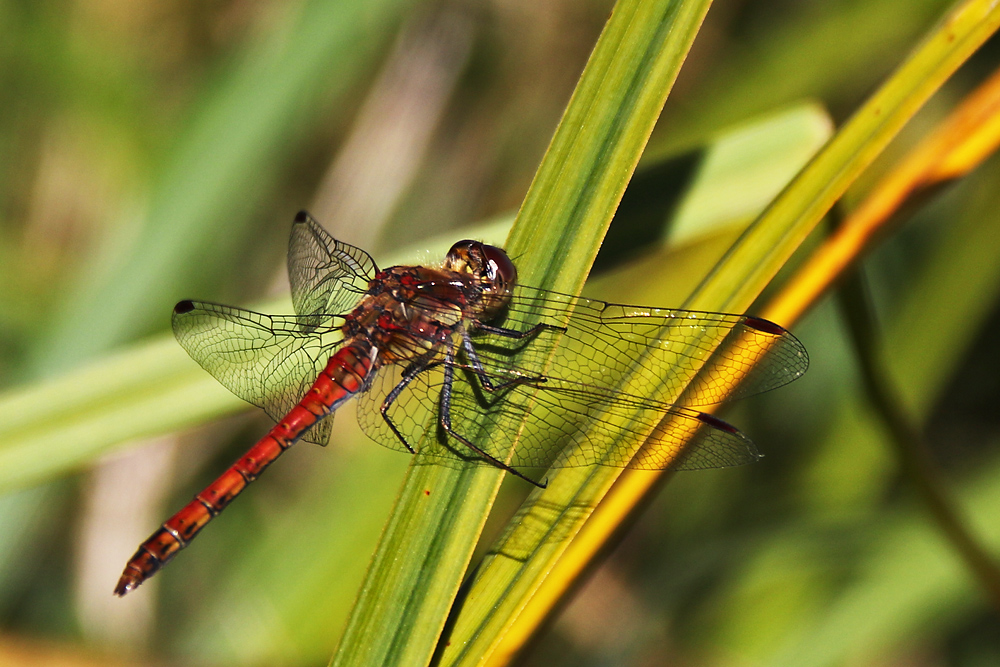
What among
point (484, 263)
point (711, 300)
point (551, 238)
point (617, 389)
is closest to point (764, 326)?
point (711, 300)

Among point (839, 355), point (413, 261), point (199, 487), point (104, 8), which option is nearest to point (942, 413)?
point (839, 355)

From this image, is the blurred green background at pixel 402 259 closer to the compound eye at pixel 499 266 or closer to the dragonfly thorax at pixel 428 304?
the dragonfly thorax at pixel 428 304

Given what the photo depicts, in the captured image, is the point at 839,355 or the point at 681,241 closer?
the point at 681,241

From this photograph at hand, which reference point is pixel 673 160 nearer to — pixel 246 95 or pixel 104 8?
pixel 246 95

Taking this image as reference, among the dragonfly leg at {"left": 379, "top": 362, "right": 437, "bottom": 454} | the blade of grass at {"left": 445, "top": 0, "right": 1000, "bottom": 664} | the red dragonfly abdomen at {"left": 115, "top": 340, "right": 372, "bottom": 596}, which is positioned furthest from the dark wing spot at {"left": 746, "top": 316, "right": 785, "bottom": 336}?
the red dragonfly abdomen at {"left": 115, "top": 340, "right": 372, "bottom": 596}

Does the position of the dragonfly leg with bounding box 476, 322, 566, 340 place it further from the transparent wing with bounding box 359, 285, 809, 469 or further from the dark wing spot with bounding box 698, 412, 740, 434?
the dark wing spot with bounding box 698, 412, 740, 434

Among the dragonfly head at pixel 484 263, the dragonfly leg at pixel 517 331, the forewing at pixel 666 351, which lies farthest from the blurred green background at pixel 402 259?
the dragonfly leg at pixel 517 331
